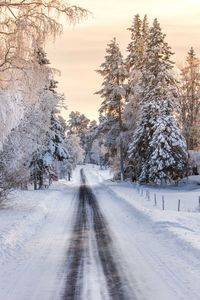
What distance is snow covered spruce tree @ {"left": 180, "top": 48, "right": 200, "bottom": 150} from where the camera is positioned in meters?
59.1

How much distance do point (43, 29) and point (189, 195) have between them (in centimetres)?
2602

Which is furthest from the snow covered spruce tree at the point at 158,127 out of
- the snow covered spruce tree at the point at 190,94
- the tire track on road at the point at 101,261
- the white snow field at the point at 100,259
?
the tire track on road at the point at 101,261

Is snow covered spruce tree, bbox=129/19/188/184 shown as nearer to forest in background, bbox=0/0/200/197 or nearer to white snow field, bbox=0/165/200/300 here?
forest in background, bbox=0/0/200/197

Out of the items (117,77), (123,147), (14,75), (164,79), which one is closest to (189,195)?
(164,79)

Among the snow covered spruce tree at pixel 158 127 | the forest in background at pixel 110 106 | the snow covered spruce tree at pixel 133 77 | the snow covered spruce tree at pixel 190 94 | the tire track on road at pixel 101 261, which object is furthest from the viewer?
the snow covered spruce tree at pixel 190 94

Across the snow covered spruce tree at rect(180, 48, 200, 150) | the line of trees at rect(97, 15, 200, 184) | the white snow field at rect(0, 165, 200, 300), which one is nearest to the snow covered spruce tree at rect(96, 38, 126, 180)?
the line of trees at rect(97, 15, 200, 184)

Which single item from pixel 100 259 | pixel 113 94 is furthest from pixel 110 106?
pixel 100 259

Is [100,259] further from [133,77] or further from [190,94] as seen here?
[190,94]

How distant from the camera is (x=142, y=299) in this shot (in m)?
8.55

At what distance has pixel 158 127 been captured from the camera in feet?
145

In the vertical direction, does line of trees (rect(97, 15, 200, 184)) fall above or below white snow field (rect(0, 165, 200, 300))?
above

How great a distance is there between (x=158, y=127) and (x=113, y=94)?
12.1m

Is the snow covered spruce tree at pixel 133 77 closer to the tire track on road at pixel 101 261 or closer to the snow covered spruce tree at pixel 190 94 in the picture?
the snow covered spruce tree at pixel 190 94

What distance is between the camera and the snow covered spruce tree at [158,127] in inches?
1726
